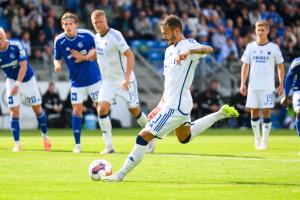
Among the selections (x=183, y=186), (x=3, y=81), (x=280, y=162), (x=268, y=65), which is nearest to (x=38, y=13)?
(x=3, y=81)

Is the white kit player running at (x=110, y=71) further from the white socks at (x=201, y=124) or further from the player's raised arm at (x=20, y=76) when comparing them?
the white socks at (x=201, y=124)

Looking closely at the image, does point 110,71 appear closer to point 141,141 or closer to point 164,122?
point 164,122

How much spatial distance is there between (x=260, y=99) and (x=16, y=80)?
5369 millimetres

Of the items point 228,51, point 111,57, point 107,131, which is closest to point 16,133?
point 107,131

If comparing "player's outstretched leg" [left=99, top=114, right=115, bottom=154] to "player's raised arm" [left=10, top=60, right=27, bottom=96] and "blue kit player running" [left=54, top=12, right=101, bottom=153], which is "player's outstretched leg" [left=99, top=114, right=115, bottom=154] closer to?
"blue kit player running" [left=54, top=12, right=101, bottom=153]

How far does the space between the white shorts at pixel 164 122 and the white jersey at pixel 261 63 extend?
7.26m

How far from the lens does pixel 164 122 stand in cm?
1198

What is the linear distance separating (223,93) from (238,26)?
16.7ft

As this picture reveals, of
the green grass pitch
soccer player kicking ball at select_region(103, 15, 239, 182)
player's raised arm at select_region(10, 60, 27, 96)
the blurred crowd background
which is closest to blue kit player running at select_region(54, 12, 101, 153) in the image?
player's raised arm at select_region(10, 60, 27, 96)

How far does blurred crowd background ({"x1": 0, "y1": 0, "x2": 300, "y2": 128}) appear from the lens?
30781 mm

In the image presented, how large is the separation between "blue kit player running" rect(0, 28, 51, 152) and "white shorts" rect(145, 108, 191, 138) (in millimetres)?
6374

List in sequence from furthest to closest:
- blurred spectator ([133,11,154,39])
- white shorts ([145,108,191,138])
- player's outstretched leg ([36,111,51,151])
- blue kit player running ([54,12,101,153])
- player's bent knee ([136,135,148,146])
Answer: blurred spectator ([133,11,154,39]) → player's outstretched leg ([36,111,51,151]) → blue kit player running ([54,12,101,153]) → white shorts ([145,108,191,138]) → player's bent knee ([136,135,148,146])

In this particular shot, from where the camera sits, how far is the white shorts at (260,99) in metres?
19.1

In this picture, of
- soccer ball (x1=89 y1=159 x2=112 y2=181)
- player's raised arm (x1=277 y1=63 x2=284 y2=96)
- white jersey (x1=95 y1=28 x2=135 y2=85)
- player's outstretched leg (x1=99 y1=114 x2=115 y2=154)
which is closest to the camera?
soccer ball (x1=89 y1=159 x2=112 y2=181)
